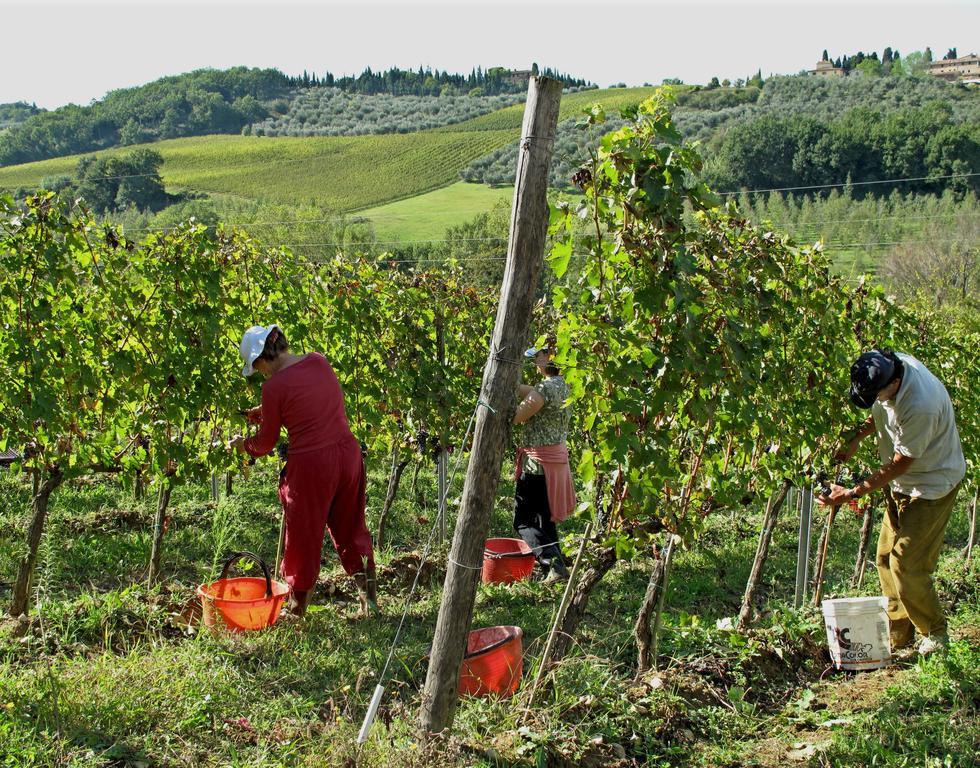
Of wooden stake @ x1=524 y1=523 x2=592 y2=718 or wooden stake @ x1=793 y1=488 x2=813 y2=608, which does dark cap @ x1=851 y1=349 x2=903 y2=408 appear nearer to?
wooden stake @ x1=524 y1=523 x2=592 y2=718

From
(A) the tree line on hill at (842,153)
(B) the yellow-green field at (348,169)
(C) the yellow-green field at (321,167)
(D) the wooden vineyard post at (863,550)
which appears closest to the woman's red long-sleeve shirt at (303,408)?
(D) the wooden vineyard post at (863,550)

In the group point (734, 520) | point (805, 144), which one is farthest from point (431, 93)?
point (734, 520)

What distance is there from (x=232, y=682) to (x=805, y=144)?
194ft

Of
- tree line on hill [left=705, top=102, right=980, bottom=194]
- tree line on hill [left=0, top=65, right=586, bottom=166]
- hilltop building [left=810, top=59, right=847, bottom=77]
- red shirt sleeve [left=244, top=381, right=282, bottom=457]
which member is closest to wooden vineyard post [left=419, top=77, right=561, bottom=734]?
red shirt sleeve [left=244, top=381, right=282, bottom=457]

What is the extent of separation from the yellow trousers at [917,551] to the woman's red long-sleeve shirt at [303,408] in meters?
2.86

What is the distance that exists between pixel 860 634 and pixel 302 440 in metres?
2.92

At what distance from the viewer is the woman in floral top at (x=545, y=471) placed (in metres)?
6.07

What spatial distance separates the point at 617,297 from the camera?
3.76 metres

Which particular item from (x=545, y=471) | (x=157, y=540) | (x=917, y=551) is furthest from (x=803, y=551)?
(x=157, y=540)

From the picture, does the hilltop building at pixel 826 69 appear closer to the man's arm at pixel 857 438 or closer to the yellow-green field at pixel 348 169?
the yellow-green field at pixel 348 169

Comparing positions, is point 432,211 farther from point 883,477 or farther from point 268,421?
point 883,477

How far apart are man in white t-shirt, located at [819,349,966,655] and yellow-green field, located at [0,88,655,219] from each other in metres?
48.0

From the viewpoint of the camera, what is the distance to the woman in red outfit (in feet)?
14.9

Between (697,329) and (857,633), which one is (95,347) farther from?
(857,633)
